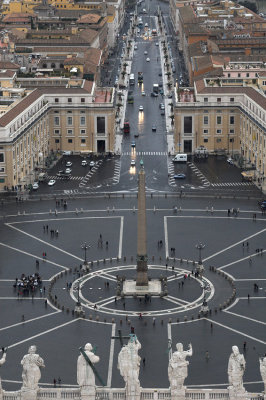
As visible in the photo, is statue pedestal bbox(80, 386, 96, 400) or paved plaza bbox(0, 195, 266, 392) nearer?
statue pedestal bbox(80, 386, 96, 400)

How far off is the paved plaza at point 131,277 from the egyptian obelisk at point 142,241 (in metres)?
3.16

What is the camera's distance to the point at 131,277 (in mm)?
151625

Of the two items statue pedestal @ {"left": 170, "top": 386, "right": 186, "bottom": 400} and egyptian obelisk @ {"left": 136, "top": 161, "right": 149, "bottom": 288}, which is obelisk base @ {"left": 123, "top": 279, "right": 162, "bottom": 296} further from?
statue pedestal @ {"left": 170, "top": 386, "right": 186, "bottom": 400}

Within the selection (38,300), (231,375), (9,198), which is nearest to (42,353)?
(38,300)

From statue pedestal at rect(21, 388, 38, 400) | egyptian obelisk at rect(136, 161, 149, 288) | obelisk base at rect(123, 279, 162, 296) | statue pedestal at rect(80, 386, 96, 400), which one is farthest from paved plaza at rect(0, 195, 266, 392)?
statue pedestal at rect(21, 388, 38, 400)

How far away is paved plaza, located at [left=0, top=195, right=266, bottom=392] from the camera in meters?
126

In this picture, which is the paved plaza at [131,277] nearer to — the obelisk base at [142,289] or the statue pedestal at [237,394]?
the obelisk base at [142,289]

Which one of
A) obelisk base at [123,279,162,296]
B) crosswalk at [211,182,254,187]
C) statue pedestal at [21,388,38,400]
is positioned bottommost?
statue pedestal at [21,388,38,400]

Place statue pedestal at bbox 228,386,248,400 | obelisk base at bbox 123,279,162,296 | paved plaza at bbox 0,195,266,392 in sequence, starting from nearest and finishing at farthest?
statue pedestal at bbox 228,386,248,400
paved plaza at bbox 0,195,266,392
obelisk base at bbox 123,279,162,296

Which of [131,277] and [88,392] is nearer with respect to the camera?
[88,392]

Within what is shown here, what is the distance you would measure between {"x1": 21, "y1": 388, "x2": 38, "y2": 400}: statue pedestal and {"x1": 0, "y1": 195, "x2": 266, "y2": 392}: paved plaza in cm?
1565

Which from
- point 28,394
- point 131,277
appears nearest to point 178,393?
point 28,394

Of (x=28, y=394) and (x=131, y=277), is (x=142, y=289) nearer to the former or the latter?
(x=131, y=277)

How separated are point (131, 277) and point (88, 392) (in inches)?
2329
